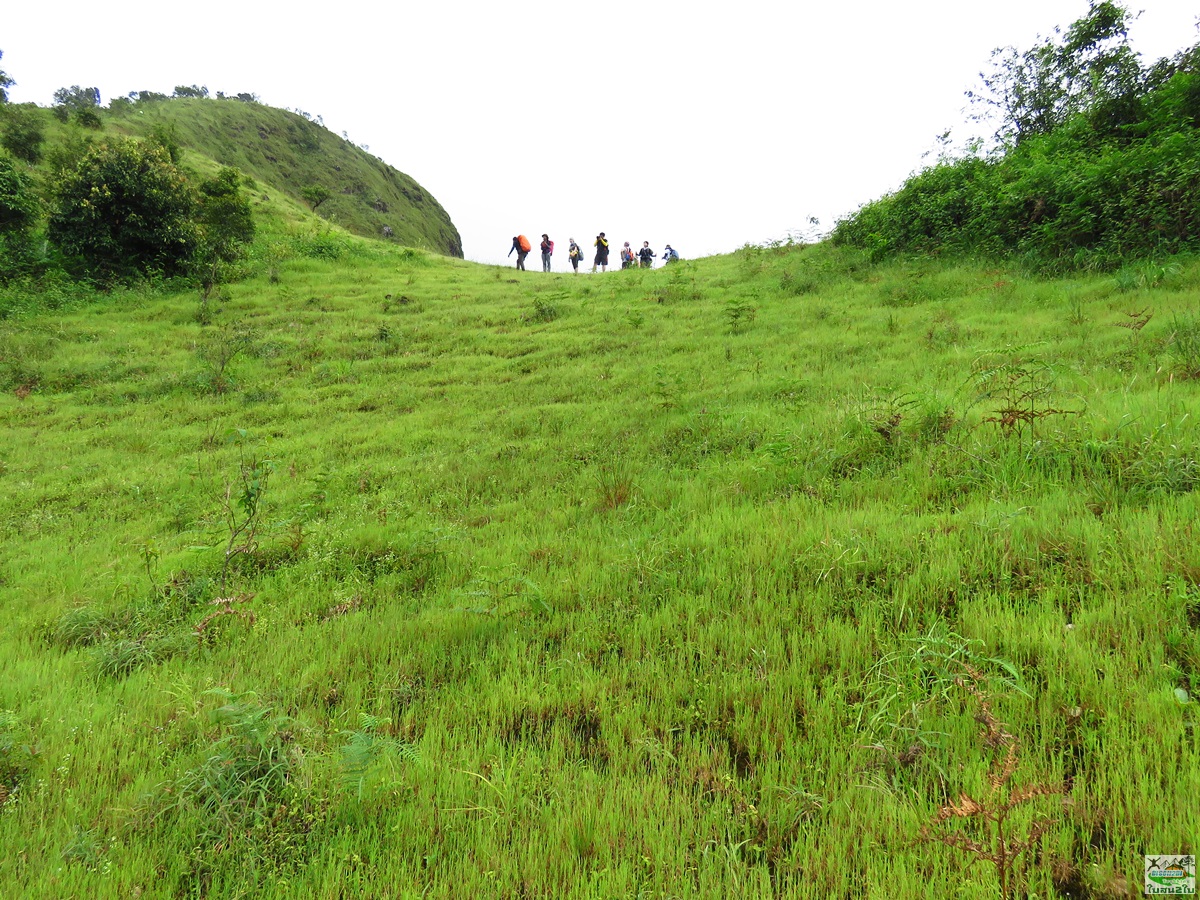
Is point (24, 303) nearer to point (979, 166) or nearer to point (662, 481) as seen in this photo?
point (662, 481)

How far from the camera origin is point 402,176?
111 metres

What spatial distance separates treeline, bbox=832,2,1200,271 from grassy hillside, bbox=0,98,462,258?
2135 inches

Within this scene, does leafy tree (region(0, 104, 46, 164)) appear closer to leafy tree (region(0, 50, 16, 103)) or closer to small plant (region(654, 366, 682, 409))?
leafy tree (region(0, 50, 16, 103))

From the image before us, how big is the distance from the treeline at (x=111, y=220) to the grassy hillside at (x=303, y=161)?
32049 millimetres

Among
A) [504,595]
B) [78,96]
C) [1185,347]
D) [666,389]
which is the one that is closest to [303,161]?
[78,96]

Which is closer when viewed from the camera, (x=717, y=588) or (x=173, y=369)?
(x=717, y=588)

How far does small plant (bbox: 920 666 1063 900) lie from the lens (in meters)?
1.80

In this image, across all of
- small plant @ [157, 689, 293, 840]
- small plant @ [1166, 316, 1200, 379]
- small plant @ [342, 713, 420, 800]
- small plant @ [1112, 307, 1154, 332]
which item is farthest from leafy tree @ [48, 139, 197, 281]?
small plant @ [1166, 316, 1200, 379]

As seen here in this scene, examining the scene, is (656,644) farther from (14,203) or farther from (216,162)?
(216,162)

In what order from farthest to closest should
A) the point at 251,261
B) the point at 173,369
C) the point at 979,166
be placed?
the point at 251,261 → the point at 979,166 → the point at 173,369

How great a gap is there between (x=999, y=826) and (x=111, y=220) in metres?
Result: 27.6

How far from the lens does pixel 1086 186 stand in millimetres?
11094

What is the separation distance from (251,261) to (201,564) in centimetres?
2274

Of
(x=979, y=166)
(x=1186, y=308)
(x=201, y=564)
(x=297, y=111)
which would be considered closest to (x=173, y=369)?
(x=201, y=564)
